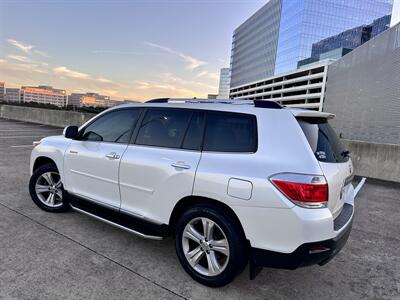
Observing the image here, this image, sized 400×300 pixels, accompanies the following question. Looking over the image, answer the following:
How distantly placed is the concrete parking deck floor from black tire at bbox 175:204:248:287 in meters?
0.10

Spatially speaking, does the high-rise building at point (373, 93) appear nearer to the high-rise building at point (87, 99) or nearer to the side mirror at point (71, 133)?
the side mirror at point (71, 133)

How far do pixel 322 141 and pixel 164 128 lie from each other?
1631 mm

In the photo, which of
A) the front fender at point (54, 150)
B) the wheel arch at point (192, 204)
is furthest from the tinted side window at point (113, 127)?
the wheel arch at point (192, 204)

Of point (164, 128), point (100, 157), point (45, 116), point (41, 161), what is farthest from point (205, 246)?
point (45, 116)

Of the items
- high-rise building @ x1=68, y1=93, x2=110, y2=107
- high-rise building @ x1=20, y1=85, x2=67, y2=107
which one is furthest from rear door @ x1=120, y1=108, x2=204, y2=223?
high-rise building @ x1=20, y1=85, x2=67, y2=107

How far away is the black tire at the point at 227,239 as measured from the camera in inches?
97.3

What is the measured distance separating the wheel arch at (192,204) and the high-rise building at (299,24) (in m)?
87.7

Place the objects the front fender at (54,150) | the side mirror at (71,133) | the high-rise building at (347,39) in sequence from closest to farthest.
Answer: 1. the side mirror at (71,133)
2. the front fender at (54,150)
3. the high-rise building at (347,39)

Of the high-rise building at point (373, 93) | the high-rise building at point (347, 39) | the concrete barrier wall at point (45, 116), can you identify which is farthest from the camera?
the high-rise building at point (347, 39)

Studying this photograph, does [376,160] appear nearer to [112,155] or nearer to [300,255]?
[300,255]

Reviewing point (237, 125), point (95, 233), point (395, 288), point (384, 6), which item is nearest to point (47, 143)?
point (95, 233)

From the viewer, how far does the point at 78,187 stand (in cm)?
376

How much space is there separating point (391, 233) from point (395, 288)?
180 centimetres

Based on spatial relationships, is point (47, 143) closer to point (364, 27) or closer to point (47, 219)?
point (47, 219)
